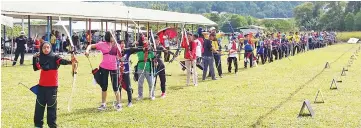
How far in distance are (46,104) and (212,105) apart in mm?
4195

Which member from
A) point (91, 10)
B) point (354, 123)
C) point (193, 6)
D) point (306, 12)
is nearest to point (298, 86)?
point (354, 123)

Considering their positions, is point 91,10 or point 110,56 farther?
point 91,10

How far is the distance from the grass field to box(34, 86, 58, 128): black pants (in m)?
0.55

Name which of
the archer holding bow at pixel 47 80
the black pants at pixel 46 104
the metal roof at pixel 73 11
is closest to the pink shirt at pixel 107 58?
the archer holding bow at pixel 47 80

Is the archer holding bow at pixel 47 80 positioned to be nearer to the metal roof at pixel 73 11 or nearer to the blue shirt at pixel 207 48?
the blue shirt at pixel 207 48

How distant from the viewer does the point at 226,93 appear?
13.8m

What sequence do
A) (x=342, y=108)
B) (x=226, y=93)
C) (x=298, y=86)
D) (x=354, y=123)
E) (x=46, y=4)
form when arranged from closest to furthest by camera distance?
(x=354, y=123)
(x=342, y=108)
(x=226, y=93)
(x=298, y=86)
(x=46, y=4)

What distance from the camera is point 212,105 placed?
11.6 metres

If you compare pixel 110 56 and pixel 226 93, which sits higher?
pixel 110 56

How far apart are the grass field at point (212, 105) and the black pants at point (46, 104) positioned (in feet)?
1.80

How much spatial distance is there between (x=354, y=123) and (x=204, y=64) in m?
8.40

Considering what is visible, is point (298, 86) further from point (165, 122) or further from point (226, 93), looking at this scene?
point (165, 122)

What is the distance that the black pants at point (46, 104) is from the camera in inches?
334

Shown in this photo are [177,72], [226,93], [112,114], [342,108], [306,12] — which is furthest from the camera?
[306,12]
